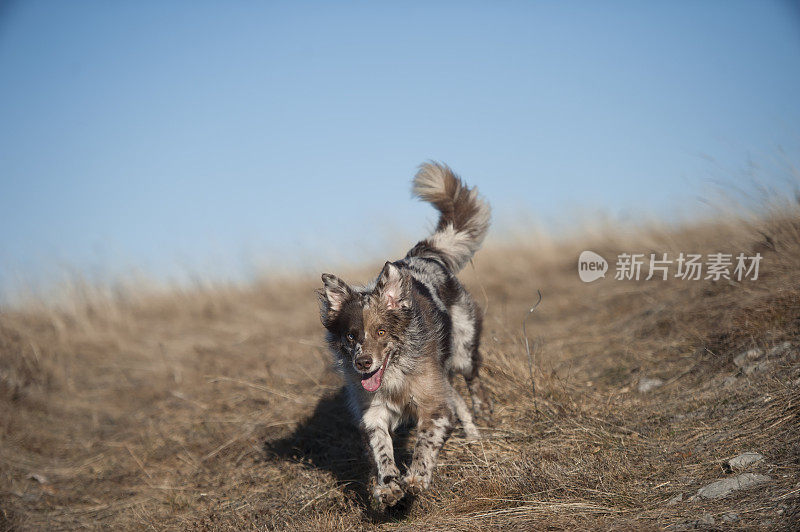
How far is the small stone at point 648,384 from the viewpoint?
5.77 meters

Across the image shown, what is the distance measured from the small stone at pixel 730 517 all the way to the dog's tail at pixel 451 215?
3252 millimetres

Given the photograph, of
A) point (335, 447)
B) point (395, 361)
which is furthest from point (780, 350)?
point (335, 447)

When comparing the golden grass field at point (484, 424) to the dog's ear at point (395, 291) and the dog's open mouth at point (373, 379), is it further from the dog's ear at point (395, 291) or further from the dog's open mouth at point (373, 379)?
the dog's ear at point (395, 291)

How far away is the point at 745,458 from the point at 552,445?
1265 millimetres

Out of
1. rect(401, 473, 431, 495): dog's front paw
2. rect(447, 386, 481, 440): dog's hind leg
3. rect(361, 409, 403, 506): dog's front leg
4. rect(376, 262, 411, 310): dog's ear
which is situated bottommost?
rect(447, 386, 481, 440): dog's hind leg

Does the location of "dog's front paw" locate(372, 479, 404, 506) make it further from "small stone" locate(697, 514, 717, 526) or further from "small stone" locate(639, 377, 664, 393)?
"small stone" locate(639, 377, 664, 393)

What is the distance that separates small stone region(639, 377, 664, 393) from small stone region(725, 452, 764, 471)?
189 cm

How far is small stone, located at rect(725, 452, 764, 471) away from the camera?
12.4ft

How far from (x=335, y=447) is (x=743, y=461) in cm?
325

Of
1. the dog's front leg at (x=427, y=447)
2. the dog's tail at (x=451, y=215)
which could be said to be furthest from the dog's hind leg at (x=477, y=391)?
the dog's front leg at (x=427, y=447)

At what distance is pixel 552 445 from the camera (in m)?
4.59

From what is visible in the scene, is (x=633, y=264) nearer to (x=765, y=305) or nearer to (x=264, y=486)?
(x=765, y=305)

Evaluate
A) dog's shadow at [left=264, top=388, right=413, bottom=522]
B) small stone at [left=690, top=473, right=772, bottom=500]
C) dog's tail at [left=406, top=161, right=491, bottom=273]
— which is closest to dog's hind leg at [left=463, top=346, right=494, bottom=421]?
dog's shadow at [left=264, top=388, right=413, bottom=522]

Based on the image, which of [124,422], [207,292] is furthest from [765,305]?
[207,292]
